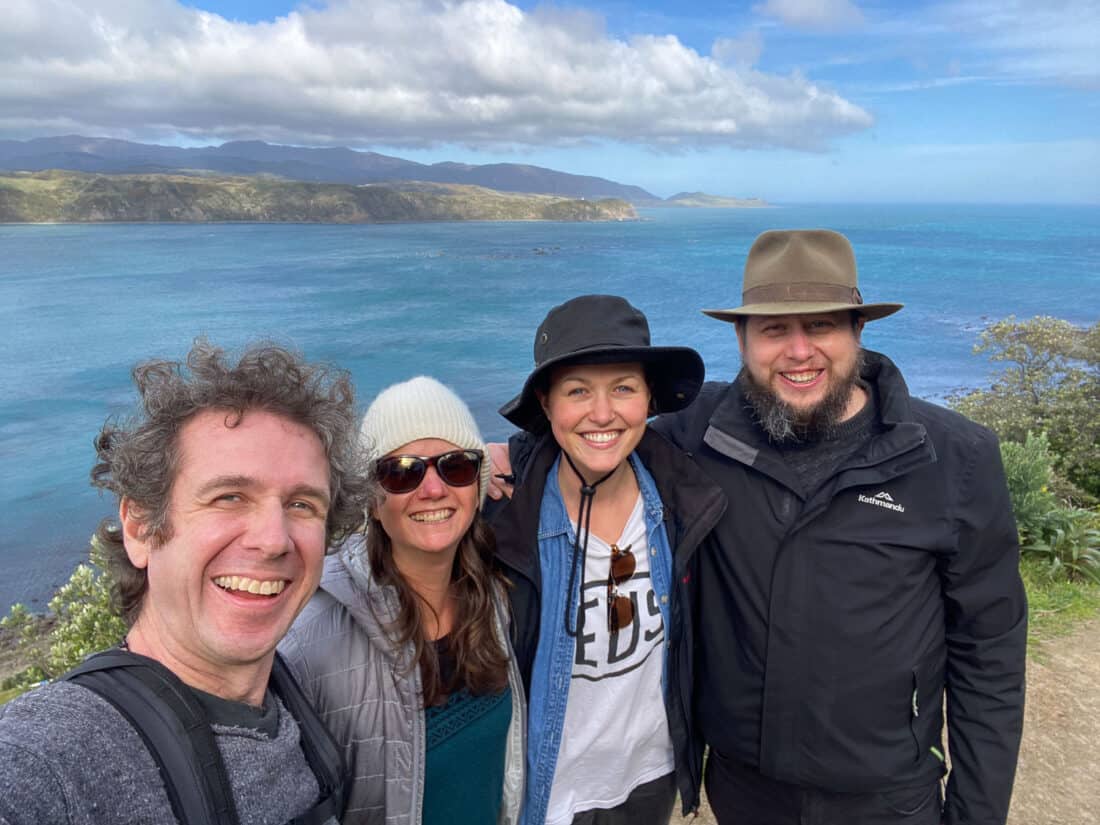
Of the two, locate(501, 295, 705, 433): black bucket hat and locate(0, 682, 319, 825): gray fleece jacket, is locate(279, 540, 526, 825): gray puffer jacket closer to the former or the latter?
locate(0, 682, 319, 825): gray fleece jacket

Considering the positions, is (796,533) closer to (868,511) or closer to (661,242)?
(868,511)

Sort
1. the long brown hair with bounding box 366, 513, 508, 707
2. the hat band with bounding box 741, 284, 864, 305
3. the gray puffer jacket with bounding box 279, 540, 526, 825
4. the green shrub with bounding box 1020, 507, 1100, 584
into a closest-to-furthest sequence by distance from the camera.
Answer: the gray puffer jacket with bounding box 279, 540, 526, 825 < the long brown hair with bounding box 366, 513, 508, 707 < the hat band with bounding box 741, 284, 864, 305 < the green shrub with bounding box 1020, 507, 1100, 584

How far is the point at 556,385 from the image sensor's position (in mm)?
2557

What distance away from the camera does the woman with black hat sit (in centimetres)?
246

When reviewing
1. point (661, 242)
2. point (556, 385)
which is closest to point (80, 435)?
point (556, 385)

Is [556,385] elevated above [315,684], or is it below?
above

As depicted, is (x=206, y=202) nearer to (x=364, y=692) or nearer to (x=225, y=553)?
(x=364, y=692)

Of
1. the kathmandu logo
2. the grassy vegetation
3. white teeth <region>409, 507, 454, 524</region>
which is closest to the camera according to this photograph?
white teeth <region>409, 507, 454, 524</region>

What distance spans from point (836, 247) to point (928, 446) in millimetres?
874

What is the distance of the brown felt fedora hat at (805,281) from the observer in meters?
→ 2.70

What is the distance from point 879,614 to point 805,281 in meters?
1.22

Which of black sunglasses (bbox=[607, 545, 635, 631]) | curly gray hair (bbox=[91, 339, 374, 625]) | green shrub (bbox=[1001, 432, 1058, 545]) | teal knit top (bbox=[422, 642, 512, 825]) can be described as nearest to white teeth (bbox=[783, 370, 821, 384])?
black sunglasses (bbox=[607, 545, 635, 631])

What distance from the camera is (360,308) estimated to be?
5303cm

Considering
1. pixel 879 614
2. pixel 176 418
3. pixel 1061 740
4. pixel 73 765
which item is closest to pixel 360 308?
pixel 1061 740
